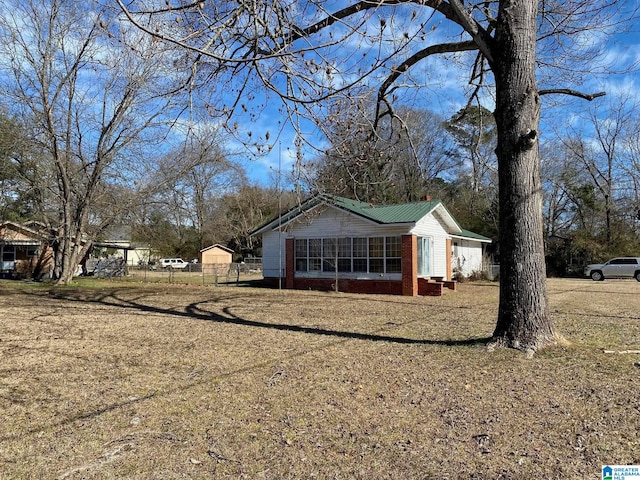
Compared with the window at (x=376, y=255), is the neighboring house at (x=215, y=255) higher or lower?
higher

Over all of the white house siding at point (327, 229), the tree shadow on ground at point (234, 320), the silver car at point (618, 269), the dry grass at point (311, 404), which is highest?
the white house siding at point (327, 229)

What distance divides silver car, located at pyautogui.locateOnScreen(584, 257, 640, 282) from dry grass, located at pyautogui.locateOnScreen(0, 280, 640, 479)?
76.4 feet

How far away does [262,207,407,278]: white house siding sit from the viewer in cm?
1967

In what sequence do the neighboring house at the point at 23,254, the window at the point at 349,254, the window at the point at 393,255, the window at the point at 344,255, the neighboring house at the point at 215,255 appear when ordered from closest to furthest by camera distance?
1. the window at the point at 393,255
2. the window at the point at 349,254
3. the window at the point at 344,255
4. the neighboring house at the point at 23,254
5. the neighboring house at the point at 215,255

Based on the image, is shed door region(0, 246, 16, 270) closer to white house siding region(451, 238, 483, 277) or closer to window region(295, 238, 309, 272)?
window region(295, 238, 309, 272)

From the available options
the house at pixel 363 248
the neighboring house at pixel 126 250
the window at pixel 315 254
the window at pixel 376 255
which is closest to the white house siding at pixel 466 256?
the house at pixel 363 248

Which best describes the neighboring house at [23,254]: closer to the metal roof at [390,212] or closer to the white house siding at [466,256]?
the metal roof at [390,212]

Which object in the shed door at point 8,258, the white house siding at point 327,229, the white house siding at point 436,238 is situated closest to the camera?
the white house siding at point 327,229

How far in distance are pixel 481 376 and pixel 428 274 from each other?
49.1 ft

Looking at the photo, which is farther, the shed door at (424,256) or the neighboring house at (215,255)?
the neighboring house at (215,255)

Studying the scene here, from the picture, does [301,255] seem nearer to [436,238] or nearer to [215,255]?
[436,238]

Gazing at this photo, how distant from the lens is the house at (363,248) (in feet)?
62.1

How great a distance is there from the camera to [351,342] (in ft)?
26.7

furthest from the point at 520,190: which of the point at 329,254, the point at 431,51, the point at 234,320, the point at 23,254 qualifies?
the point at 23,254
